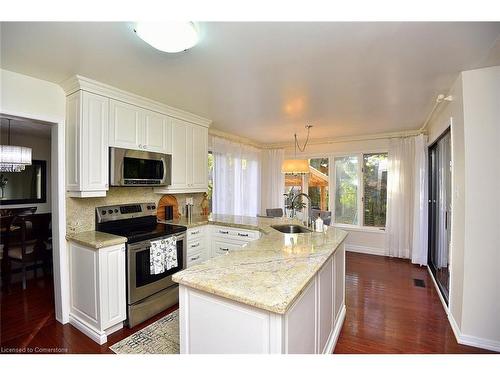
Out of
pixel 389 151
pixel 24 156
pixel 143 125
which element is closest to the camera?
pixel 143 125

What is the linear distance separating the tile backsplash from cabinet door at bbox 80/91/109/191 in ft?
1.08

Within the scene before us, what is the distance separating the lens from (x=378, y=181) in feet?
15.5

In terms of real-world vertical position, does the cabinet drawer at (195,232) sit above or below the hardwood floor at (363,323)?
above

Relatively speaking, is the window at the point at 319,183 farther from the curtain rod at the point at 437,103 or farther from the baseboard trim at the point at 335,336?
the baseboard trim at the point at 335,336

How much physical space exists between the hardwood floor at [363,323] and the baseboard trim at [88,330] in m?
0.03

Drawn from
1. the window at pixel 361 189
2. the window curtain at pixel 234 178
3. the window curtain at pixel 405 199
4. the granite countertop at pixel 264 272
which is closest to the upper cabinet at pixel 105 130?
the window curtain at pixel 234 178

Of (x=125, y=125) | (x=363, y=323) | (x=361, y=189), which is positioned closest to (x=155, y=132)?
(x=125, y=125)

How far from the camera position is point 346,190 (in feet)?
16.5

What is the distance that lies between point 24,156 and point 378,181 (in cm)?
571

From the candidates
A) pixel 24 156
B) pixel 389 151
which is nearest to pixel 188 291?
pixel 24 156

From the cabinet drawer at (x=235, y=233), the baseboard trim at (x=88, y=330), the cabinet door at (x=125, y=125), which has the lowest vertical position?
the baseboard trim at (x=88, y=330)

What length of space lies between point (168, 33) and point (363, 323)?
289cm

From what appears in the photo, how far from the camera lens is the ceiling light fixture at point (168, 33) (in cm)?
132

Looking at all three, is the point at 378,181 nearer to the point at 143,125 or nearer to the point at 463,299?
the point at 463,299
